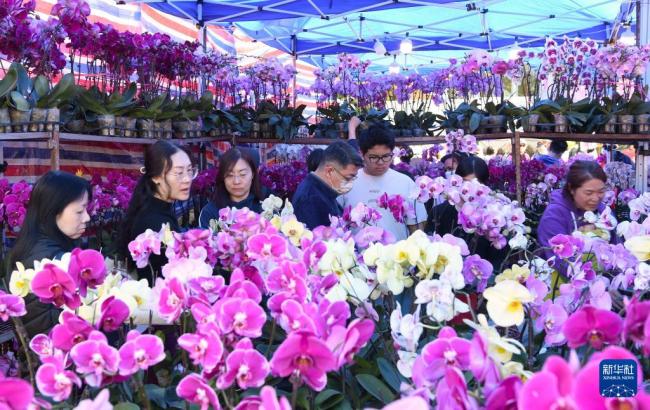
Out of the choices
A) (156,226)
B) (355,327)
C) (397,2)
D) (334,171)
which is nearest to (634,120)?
(334,171)

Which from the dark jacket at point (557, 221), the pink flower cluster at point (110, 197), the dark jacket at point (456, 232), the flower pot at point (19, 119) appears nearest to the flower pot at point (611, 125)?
the dark jacket at point (456, 232)

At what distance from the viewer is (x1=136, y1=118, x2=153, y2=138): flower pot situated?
3.80 metres

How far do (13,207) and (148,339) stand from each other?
2.01m

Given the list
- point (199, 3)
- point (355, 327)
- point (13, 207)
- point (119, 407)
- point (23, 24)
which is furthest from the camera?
point (199, 3)

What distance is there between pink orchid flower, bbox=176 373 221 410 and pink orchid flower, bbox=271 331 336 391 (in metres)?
0.07

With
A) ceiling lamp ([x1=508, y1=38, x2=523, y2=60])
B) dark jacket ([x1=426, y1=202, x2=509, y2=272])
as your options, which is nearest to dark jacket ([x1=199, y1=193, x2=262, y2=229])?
dark jacket ([x1=426, y1=202, x2=509, y2=272])

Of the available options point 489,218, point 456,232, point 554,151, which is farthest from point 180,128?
point 554,151

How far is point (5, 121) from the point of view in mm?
2838

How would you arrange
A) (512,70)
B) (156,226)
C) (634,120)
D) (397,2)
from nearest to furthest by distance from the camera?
(156,226), (634,120), (512,70), (397,2)

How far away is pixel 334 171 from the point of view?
268 centimetres

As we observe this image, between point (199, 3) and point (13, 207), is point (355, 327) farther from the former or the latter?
point (199, 3)

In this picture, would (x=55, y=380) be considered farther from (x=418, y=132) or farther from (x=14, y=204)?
(x=418, y=132)

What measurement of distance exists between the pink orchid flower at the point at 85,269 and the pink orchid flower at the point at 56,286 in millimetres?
32

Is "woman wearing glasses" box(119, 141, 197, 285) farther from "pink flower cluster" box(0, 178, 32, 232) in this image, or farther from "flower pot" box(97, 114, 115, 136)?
"flower pot" box(97, 114, 115, 136)
